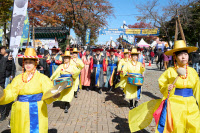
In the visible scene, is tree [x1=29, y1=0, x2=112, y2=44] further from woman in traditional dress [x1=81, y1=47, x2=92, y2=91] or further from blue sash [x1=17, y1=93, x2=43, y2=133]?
blue sash [x1=17, y1=93, x2=43, y2=133]

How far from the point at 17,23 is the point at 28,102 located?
11.7 ft

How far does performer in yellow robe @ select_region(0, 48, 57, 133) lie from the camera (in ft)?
10.1

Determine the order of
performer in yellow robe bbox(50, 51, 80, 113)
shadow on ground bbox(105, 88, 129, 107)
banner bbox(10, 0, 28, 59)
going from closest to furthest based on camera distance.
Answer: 1. banner bbox(10, 0, 28, 59)
2. performer in yellow robe bbox(50, 51, 80, 113)
3. shadow on ground bbox(105, 88, 129, 107)

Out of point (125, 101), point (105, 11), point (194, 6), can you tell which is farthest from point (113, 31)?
point (125, 101)

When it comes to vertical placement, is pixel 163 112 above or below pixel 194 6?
below

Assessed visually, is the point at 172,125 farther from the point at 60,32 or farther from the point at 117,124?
the point at 60,32

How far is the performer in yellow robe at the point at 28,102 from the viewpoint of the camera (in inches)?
121

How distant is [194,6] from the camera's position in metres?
17.1

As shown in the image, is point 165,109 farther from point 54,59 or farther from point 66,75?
point 54,59

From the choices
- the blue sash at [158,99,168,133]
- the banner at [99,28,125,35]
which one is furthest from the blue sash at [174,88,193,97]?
the banner at [99,28,125,35]

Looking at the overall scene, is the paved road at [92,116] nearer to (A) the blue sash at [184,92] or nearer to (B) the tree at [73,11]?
(A) the blue sash at [184,92]

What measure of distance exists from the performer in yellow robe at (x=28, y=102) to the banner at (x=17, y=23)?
2867 millimetres

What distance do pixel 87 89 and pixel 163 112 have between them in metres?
6.42

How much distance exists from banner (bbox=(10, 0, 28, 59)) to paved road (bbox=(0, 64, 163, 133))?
7.82 ft
